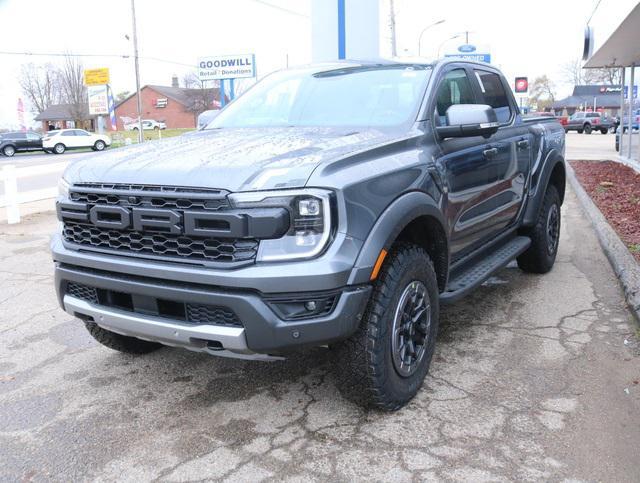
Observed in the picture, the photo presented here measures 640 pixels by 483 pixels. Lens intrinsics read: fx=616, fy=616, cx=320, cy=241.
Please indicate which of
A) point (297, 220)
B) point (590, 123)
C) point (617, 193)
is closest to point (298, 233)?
point (297, 220)

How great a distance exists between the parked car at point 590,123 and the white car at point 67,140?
3476cm

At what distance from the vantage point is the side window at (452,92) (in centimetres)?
392

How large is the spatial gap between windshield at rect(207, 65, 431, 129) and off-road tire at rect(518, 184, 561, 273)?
7.07 ft

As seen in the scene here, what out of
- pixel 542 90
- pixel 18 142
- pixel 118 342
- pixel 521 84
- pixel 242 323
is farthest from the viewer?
pixel 542 90

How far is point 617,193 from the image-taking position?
11.0 m

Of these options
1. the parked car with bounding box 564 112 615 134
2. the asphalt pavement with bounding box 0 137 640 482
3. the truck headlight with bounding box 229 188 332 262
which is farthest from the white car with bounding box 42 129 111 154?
the truck headlight with bounding box 229 188 332 262

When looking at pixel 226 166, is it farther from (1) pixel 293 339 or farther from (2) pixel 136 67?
(2) pixel 136 67

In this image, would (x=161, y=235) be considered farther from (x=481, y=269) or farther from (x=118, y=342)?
(x=481, y=269)

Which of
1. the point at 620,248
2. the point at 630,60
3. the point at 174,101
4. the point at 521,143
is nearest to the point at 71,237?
the point at 521,143

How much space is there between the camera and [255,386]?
3621mm

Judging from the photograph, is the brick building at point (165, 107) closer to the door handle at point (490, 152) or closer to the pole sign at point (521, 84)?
the pole sign at point (521, 84)

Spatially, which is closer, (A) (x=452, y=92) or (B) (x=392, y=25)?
(A) (x=452, y=92)

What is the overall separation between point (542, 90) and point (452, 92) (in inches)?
4678

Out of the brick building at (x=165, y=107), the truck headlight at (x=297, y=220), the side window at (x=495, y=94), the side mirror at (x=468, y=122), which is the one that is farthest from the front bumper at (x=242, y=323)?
the brick building at (x=165, y=107)
